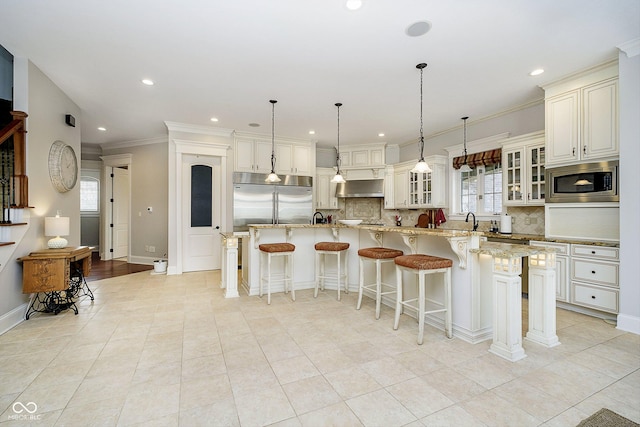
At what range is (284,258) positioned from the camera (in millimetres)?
4230

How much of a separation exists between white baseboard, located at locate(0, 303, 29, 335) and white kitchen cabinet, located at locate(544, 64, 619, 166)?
619cm

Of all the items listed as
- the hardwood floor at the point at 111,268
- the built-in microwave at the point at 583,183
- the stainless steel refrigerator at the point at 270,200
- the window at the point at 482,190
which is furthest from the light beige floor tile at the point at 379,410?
the hardwood floor at the point at 111,268

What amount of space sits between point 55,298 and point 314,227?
10.7 ft

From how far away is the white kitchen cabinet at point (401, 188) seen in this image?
20.2ft

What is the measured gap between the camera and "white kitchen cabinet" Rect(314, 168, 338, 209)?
22.0 ft

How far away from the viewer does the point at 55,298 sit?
139 inches

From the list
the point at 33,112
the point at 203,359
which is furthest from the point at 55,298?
the point at 203,359

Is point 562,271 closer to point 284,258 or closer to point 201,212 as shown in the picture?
point 284,258

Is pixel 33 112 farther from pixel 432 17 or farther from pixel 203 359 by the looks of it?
pixel 432 17

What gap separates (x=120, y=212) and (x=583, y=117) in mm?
9003

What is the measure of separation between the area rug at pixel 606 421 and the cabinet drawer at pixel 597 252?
2043 millimetres

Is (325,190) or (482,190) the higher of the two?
(325,190)

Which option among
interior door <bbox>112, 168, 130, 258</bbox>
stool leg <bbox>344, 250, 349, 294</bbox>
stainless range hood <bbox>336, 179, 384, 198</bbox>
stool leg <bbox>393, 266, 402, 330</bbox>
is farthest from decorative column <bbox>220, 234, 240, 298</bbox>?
interior door <bbox>112, 168, 130, 258</bbox>

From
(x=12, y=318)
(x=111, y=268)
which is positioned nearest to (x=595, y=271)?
(x=12, y=318)
